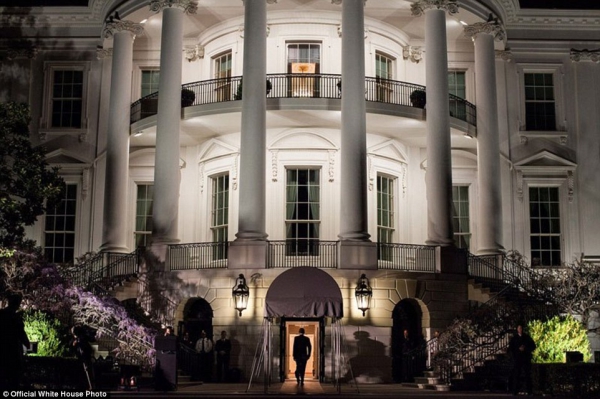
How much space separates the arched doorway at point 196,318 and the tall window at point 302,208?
357 cm

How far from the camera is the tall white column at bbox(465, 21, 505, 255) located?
32.8 meters

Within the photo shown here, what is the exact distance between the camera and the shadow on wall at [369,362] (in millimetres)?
27453

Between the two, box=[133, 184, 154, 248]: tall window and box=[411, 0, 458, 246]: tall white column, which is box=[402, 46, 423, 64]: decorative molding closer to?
box=[411, 0, 458, 246]: tall white column

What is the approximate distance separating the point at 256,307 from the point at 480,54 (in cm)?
1308

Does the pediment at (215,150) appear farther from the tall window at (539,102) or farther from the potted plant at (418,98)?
the tall window at (539,102)

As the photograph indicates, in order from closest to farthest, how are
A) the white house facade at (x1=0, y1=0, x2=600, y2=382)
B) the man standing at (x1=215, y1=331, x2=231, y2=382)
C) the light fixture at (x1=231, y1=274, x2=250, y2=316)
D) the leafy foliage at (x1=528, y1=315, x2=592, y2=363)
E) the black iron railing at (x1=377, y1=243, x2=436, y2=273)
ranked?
the leafy foliage at (x1=528, y1=315, x2=592, y2=363) < the man standing at (x1=215, y1=331, x2=231, y2=382) < the light fixture at (x1=231, y1=274, x2=250, y2=316) < the white house facade at (x1=0, y1=0, x2=600, y2=382) < the black iron railing at (x1=377, y1=243, x2=436, y2=273)

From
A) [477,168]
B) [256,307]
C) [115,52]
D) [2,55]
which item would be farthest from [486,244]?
[2,55]

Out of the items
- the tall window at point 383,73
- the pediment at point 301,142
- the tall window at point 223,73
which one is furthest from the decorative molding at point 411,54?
the tall window at point 223,73

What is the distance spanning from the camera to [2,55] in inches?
1454

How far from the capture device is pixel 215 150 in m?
33.9

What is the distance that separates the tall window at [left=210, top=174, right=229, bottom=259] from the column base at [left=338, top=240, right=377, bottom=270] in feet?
19.3

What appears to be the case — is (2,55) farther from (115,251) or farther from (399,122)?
(399,122)

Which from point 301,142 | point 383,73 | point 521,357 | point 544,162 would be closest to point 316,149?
point 301,142

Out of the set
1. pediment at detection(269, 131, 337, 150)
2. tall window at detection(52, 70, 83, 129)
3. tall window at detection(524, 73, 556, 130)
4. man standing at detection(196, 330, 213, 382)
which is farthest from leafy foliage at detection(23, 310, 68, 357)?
tall window at detection(524, 73, 556, 130)
